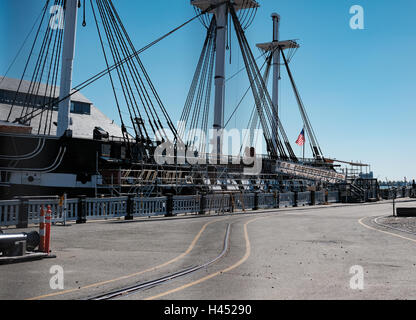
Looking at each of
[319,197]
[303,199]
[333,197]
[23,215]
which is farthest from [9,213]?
[333,197]

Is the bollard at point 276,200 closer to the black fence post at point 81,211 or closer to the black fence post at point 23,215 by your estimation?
the black fence post at point 81,211

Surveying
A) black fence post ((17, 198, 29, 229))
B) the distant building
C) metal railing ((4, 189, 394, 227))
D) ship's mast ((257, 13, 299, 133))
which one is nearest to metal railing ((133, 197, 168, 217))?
metal railing ((4, 189, 394, 227))

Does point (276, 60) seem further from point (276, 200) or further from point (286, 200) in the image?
point (276, 200)

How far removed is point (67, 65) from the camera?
23.9 meters

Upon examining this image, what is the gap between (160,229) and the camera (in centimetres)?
1659

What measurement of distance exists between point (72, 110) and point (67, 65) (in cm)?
4199

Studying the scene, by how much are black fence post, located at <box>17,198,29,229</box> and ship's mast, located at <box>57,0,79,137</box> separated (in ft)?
27.2

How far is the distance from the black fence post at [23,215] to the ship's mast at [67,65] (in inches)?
327

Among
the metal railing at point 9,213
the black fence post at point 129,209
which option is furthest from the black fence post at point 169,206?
the metal railing at point 9,213

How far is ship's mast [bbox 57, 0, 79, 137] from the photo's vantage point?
926 inches

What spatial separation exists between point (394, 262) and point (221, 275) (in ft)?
14.2

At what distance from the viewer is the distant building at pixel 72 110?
172 feet
